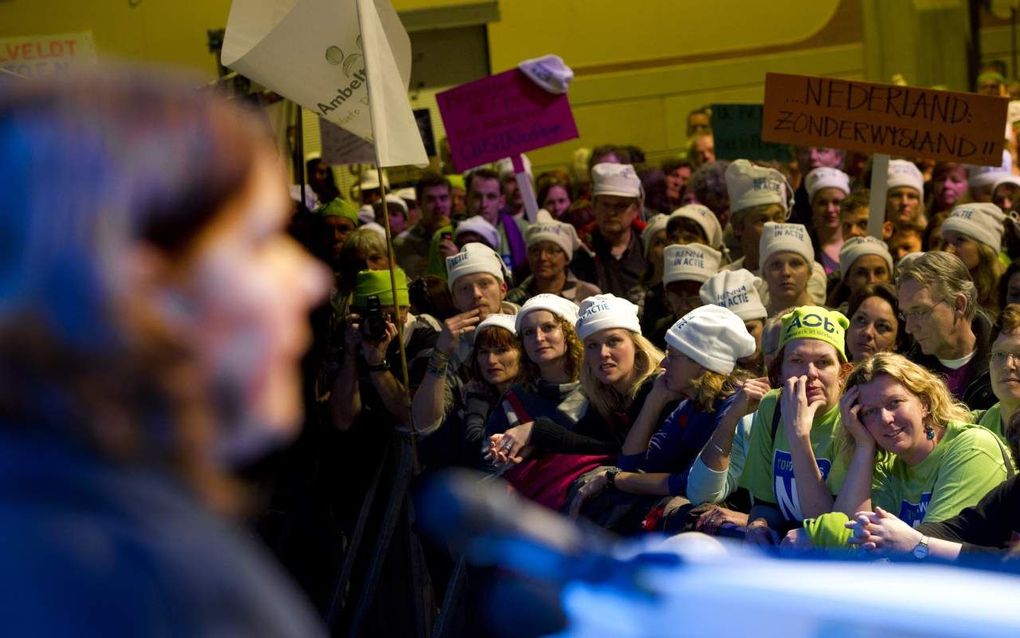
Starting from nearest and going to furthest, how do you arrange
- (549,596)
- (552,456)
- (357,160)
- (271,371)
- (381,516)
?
(271,371), (549,596), (552,456), (381,516), (357,160)

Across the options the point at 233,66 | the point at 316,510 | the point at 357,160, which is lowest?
the point at 316,510

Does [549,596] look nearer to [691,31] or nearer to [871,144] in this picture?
[871,144]


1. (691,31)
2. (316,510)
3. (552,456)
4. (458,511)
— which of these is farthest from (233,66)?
(691,31)

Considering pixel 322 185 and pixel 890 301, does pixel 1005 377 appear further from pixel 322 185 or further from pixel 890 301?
pixel 322 185

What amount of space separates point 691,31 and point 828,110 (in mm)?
13042

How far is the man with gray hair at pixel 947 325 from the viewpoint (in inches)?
247

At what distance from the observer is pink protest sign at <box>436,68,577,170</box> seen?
34.1 ft

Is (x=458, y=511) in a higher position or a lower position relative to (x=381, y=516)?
higher

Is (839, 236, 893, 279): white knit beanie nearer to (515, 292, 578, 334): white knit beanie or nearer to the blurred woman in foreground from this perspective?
(515, 292, 578, 334): white knit beanie

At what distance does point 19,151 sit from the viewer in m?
1.04

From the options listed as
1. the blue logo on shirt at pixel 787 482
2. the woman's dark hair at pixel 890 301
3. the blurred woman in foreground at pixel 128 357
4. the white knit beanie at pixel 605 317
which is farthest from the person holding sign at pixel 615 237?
the blurred woman in foreground at pixel 128 357

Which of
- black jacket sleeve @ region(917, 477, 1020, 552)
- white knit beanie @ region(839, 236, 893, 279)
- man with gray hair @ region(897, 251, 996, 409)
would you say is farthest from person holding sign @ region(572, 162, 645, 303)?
black jacket sleeve @ region(917, 477, 1020, 552)

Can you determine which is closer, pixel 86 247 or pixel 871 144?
pixel 86 247

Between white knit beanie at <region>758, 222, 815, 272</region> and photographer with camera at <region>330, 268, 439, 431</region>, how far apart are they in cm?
163
